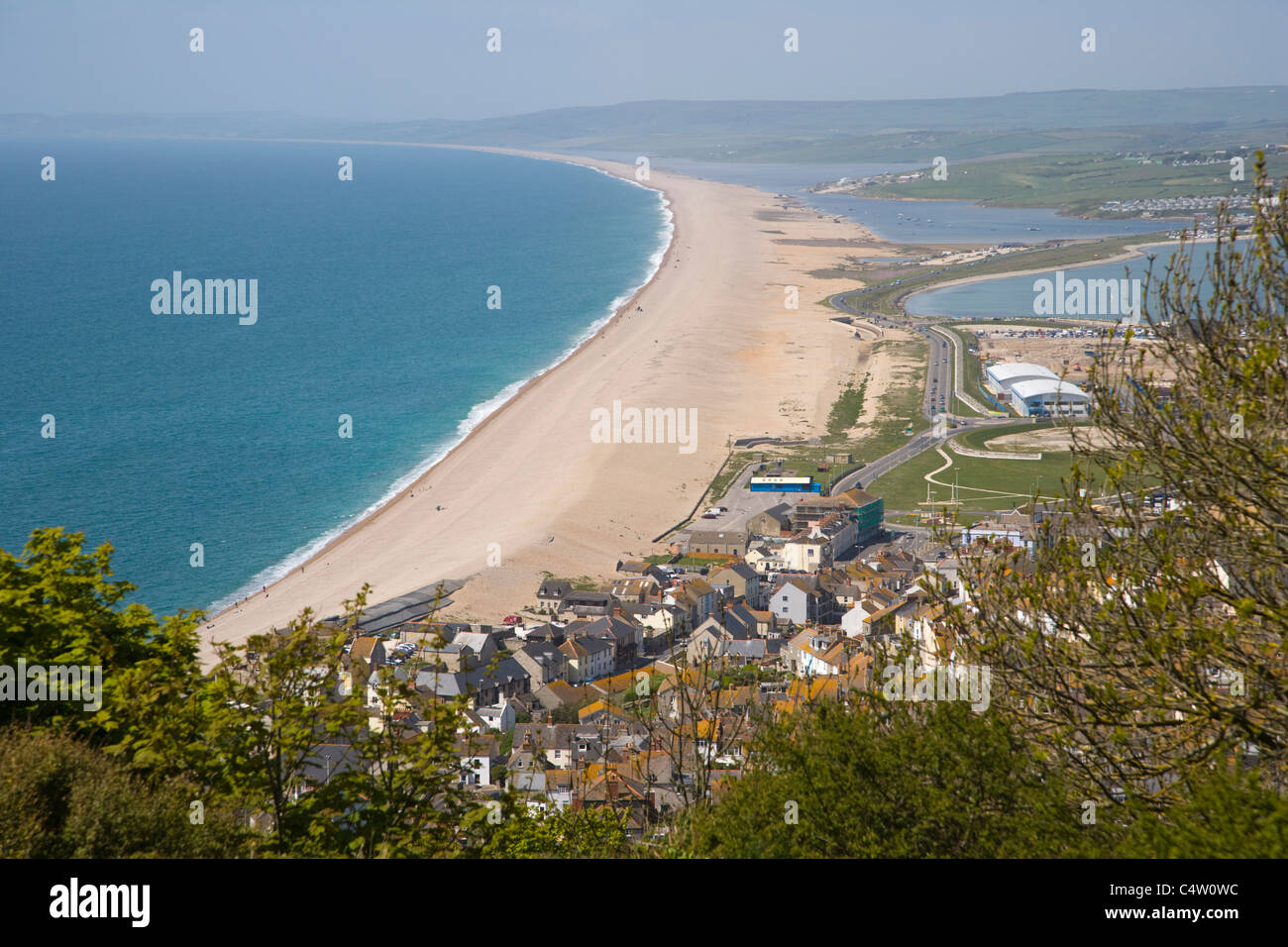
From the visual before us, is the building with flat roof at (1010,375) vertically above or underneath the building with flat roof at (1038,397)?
above

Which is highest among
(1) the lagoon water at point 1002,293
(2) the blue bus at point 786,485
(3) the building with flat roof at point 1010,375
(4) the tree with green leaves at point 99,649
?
(1) the lagoon water at point 1002,293

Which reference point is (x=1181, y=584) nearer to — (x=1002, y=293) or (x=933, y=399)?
(x=933, y=399)

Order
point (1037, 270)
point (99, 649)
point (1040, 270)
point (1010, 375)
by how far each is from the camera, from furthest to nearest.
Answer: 1. point (1037, 270)
2. point (1040, 270)
3. point (1010, 375)
4. point (99, 649)

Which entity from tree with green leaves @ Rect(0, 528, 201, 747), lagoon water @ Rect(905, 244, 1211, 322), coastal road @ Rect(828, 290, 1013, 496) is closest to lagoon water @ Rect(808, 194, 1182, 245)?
lagoon water @ Rect(905, 244, 1211, 322)

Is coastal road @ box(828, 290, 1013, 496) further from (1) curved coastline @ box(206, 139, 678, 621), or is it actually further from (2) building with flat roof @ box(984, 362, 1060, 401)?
(1) curved coastline @ box(206, 139, 678, 621)

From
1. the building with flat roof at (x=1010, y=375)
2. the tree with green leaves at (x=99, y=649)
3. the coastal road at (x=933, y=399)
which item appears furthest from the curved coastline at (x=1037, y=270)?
the tree with green leaves at (x=99, y=649)

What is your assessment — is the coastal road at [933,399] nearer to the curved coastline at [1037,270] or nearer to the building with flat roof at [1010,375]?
the building with flat roof at [1010,375]

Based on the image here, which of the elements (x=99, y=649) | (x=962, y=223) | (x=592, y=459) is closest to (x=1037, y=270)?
(x=962, y=223)
